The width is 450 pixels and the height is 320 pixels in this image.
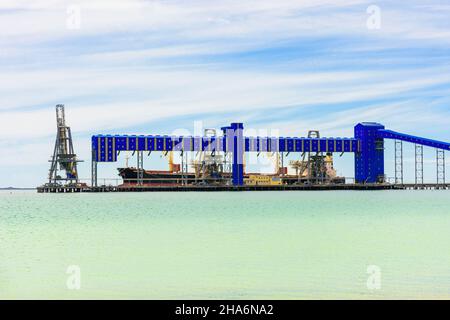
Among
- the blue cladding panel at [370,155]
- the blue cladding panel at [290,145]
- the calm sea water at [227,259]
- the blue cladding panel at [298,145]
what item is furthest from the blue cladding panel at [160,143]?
the calm sea water at [227,259]

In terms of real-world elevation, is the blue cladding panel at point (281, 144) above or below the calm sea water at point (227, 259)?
above

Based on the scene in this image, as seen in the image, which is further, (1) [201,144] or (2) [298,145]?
(2) [298,145]

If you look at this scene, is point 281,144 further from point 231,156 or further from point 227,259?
point 227,259

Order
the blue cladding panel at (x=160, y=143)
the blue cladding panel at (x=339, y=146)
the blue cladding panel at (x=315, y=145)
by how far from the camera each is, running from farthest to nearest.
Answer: the blue cladding panel at (x=315, y=145) → the blue cladding panel at (x=339, y=146) → the blue cladding panel at (x=160, y=143)

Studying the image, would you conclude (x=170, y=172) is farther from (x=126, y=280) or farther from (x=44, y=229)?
(x=126, y=280)

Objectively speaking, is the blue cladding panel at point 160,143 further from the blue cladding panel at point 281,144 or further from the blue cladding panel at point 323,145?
the blue cladding panel at point 323,145

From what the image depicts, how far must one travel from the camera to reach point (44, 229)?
119ft

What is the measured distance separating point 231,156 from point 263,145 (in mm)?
5390

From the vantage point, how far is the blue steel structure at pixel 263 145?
11050 cm

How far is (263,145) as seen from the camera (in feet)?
388

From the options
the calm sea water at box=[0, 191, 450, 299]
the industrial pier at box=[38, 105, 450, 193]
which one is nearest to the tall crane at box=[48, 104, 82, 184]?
the industrial pier at box=[38, 105, 450, 193]

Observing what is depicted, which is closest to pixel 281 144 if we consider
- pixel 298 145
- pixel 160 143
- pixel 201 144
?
pixel 298 145

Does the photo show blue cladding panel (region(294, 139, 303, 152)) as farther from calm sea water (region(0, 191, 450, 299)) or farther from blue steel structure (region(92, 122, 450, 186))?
calm sea water (region(0, 191, 450, 299))
